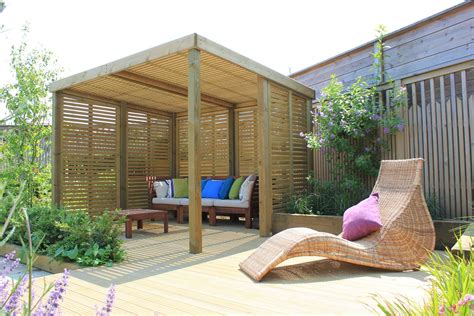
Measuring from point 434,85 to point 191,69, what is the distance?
3.42 metres

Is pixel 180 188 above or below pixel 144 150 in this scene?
below

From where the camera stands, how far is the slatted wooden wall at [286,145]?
6.20 meters

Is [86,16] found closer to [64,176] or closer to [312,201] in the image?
[312,201]

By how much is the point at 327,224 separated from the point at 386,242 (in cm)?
184

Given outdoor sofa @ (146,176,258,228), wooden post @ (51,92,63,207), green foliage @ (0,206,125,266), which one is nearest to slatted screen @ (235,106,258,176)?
outdoor sofa @ (146,176,258,228)

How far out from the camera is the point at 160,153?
30.2 ft

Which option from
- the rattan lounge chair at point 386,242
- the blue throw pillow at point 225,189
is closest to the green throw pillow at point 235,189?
the blue throw pillow at point 225,189

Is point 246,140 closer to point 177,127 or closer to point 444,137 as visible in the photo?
point 177,127

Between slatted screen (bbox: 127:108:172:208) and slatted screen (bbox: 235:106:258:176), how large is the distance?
6.07ft

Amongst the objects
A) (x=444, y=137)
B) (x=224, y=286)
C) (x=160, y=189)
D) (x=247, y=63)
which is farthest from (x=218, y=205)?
(x=224, y=286)

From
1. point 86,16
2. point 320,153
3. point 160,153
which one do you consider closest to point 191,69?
point 86,16

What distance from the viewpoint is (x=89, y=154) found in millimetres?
7516

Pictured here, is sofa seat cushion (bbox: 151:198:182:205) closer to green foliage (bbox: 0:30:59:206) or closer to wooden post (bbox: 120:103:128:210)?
wooden post (bbox: 120:103:128:210)

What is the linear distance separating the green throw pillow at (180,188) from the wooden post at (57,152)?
2249 millimetres
